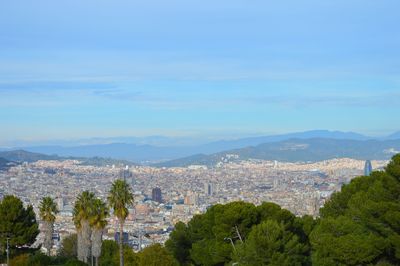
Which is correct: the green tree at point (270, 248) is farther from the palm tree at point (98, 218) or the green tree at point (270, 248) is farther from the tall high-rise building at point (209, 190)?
the tall high-rise building at point (209, 190)

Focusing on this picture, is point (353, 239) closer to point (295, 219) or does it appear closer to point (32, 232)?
point (295, 219)

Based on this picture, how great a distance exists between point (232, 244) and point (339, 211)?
16.3 ft

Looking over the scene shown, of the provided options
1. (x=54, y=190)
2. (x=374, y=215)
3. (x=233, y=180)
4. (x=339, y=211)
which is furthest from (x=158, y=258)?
(x=233, y=180)

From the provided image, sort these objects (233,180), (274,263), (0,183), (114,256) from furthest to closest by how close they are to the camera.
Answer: (233,180), (0,183), (114,256), (274,263)

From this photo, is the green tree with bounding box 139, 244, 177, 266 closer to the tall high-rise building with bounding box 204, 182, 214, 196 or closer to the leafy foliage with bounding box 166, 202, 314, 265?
the leafy foliage with bounding box 166, 202, 314, 265

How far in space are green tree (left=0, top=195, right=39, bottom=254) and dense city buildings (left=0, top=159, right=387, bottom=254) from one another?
31.0m

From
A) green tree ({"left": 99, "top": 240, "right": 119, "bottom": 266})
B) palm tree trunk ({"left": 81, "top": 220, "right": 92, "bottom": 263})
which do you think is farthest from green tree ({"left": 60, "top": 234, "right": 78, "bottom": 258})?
palm tree trunk ({"left": 81, "top": 220, "right": 92, "bottom": 263})

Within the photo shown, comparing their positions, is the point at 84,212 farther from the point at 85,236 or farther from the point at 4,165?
the point at 4,165

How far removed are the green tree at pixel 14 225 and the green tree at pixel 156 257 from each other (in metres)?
8.11

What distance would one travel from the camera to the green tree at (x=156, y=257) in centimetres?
3631

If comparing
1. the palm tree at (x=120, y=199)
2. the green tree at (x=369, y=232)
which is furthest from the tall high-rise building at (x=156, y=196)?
the green tree at (x=369, y=232)

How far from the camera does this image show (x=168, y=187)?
162000mm

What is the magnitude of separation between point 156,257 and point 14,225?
9.64 meters

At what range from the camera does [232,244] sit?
33.5m
